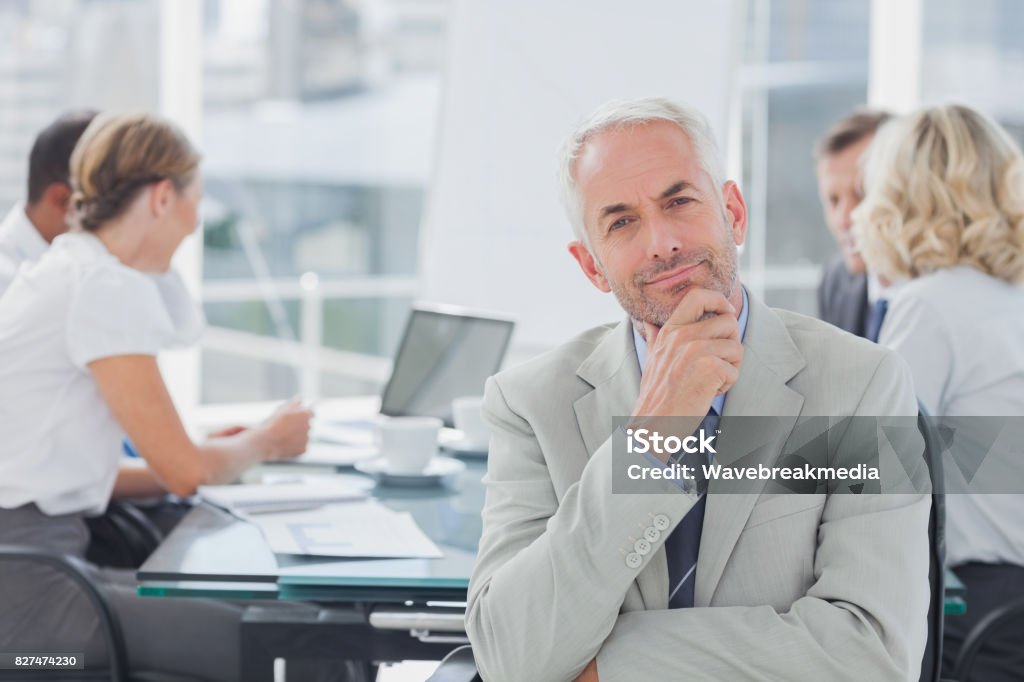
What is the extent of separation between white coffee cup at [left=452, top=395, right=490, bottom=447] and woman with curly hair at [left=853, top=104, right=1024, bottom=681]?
897mm

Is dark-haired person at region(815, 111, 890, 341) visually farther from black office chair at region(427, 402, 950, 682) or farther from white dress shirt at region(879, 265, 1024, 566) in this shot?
black office chair at region(427, 402, 950, 682)

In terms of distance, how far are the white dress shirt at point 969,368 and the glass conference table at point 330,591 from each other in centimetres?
44

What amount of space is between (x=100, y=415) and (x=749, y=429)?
4.64 ft

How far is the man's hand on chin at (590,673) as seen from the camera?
4.26ft

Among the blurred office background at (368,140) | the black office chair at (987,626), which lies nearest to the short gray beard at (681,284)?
the black office chair at (987,626)

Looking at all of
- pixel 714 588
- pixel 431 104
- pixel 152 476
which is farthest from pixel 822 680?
pixel 431 104

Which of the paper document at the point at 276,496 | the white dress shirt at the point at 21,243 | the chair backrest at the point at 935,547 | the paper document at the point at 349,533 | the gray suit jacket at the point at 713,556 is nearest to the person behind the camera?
the gray suit jacket at the point at 713,556

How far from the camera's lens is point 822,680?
49.5 inches

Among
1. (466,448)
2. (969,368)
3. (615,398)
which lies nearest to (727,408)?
(615,398)

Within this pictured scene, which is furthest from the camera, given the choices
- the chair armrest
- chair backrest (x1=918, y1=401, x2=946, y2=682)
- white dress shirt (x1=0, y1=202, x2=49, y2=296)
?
white dress shirt (x1=0, y1=202, x2=49, y2=296)

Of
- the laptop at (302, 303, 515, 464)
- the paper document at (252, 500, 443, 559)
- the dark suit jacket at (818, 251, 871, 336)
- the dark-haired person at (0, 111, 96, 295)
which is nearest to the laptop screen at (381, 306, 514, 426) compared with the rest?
the laptop at (302, 303, 515, 464)

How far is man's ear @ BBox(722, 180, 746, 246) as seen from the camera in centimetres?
149

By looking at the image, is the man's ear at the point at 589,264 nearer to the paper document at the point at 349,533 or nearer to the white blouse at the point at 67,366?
the paper document at the point at 349,533

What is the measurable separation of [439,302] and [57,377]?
1.85 metres
